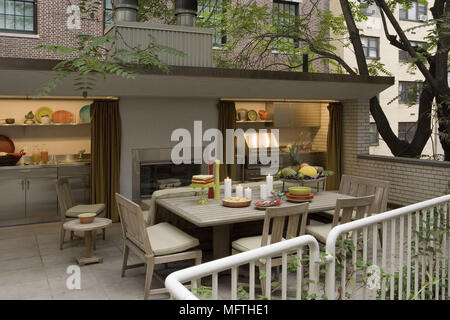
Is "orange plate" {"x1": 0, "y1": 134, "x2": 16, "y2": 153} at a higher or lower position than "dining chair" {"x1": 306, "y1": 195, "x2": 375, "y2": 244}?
higher

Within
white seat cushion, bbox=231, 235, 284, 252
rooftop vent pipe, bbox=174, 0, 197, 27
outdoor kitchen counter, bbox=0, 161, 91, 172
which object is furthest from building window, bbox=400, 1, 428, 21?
white seat cushion, bbox=231, 235, 284, 252

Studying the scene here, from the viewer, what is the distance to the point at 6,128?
864 cm

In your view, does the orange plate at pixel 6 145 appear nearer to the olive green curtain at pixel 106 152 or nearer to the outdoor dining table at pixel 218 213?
the olive green curtain at pixel 106 152

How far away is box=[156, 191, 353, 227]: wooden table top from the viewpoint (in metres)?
4.66

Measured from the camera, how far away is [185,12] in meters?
7.97

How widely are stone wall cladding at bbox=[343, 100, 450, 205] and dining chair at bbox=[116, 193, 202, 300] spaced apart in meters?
5.70

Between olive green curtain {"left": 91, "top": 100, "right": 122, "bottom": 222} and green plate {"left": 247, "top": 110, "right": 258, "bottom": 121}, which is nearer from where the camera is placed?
olive green curtain {"left": 91, "top": 100, "right": 122, "bottom": 222}

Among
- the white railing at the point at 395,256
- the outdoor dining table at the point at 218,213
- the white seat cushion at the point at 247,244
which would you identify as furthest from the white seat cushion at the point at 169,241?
the white railing at the point at 395,256

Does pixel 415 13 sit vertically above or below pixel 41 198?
above

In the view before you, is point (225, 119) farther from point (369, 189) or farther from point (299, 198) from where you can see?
point (299, 198)
